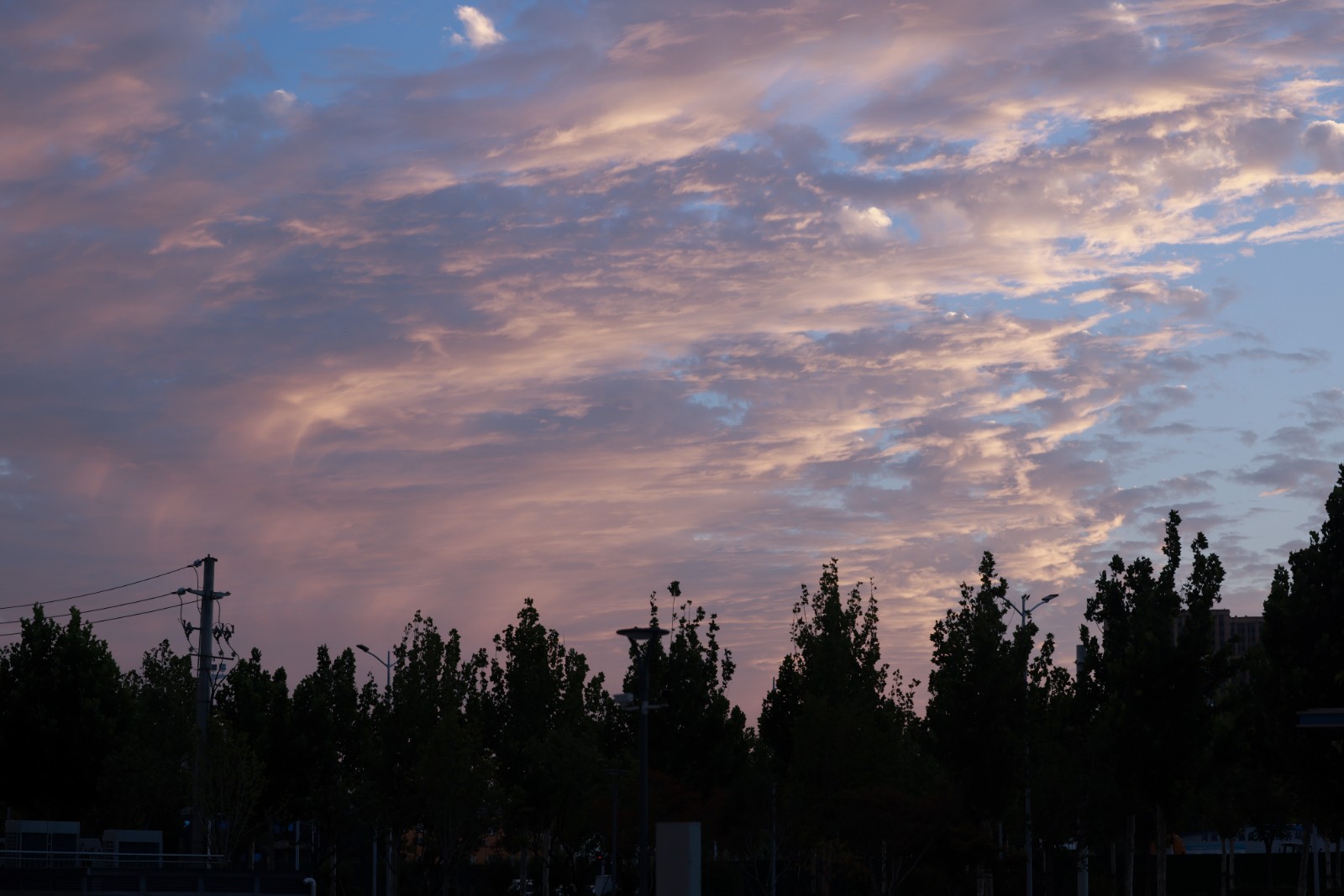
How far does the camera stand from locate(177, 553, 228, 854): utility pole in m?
49.7

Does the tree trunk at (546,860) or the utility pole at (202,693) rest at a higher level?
the utility pole at (202,693)

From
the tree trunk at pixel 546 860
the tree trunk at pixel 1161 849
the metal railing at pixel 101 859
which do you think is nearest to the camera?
the metal railing at pixel 101 859

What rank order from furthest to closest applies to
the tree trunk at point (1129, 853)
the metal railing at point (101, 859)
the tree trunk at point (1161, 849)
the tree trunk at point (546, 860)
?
the tree trunk at point (546, 860)
the tree trunk at point (1129, 853)
the tree trunk at point (1161, 849)
the metal railing at point (101, 859)

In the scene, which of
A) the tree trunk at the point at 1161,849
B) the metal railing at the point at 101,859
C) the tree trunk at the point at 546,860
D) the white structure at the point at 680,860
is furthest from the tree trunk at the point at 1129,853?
the metal railing at the point at 101,859

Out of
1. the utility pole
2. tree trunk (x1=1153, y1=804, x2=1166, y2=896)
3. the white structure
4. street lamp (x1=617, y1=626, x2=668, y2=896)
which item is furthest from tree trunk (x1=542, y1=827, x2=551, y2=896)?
the white structure

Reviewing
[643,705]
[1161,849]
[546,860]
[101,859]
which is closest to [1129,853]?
[1161,849]

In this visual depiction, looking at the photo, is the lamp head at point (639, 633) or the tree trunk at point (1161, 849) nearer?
the lamp head at point (639, 633)

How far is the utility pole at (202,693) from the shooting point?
4969cm

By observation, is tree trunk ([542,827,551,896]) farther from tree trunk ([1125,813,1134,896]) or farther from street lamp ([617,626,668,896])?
street lamp ([617,626,668,896])

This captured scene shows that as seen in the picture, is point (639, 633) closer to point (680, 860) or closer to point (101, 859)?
point (680, 860)

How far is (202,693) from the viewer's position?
49.8 meters

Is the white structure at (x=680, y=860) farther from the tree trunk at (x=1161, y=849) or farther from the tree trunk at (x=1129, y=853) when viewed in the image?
the tree trunk at (x=1129, y=853)

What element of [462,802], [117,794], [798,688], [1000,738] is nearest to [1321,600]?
[1000,738]

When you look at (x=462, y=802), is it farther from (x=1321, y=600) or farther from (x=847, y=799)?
(x=1321, y=600)
